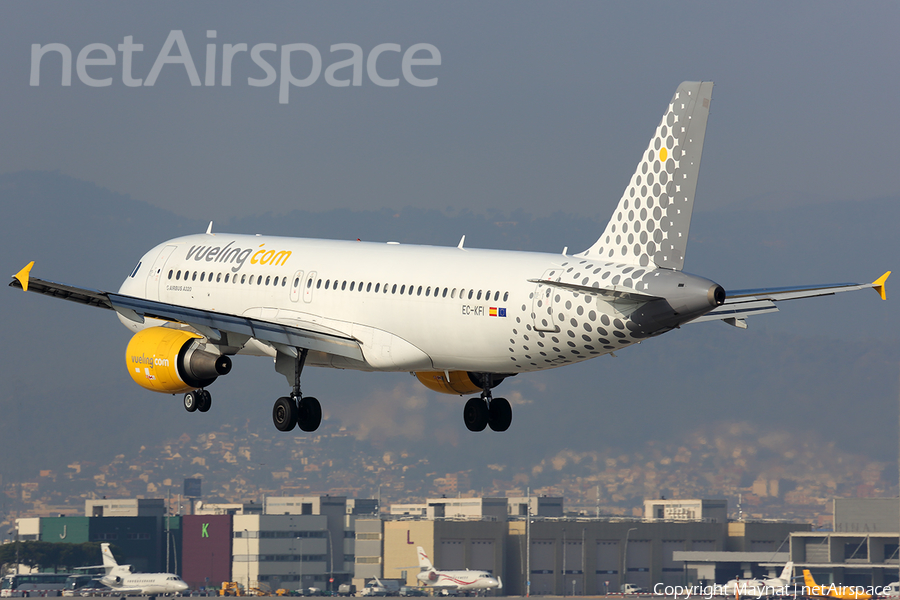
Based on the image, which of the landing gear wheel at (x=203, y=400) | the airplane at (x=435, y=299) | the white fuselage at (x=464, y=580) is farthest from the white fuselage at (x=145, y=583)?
the landing gear wheel at (x=203, y=400)

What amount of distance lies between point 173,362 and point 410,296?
9056 millimetres

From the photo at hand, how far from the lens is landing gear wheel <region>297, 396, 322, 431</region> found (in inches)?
1953

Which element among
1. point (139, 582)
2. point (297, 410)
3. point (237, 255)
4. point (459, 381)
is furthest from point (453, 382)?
point (139, 582)

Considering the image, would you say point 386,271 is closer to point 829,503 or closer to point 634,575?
point 634,575

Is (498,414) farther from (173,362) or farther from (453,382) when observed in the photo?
(173,362)

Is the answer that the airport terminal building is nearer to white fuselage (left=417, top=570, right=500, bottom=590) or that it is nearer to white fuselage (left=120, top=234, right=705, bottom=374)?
white fuselage (left=417, top=570, right=500, bottom=590)

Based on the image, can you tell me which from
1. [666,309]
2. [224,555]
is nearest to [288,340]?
[666,309]

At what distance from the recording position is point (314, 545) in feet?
563

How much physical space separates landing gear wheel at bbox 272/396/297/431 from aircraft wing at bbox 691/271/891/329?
14.7 m

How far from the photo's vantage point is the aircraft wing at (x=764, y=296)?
43.1 m

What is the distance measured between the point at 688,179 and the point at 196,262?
72.3 ft
